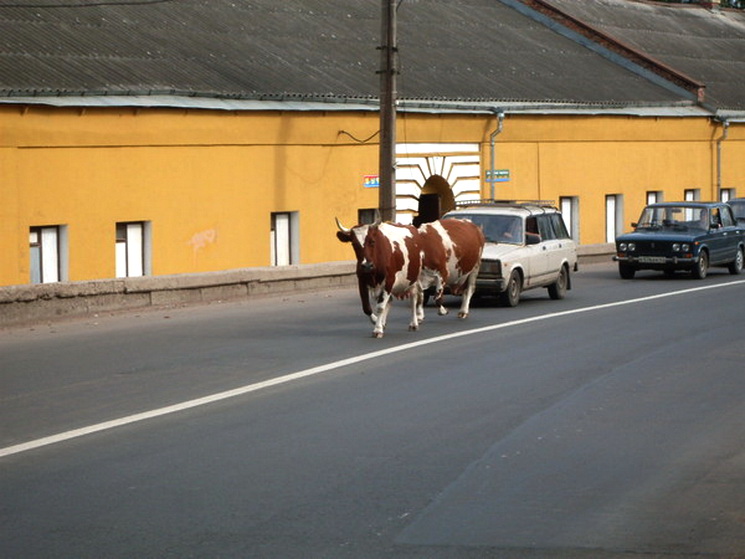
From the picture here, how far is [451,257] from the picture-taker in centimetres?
2545

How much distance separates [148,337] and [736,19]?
190ft

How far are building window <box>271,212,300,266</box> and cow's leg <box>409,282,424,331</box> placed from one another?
13418mm

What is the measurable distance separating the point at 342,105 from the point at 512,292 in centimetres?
1127

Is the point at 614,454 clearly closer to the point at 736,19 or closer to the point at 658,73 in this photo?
the point at 658,73

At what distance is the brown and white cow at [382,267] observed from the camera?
22656 millimetres

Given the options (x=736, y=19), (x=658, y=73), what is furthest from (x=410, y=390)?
(x=736, y=19)

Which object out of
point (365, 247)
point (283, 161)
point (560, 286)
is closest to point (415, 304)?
point (365, 247)

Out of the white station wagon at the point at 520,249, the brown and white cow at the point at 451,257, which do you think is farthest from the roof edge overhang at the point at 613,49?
the brown and white cow at the point at 451,257

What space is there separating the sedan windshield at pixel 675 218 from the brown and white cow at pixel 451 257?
40.9 feet

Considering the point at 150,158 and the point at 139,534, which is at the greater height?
the point at 150,158

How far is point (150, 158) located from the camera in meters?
32.3

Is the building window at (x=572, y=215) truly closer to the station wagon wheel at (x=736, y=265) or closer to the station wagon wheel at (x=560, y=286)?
the station wagon wheel at (x=736, y=265)

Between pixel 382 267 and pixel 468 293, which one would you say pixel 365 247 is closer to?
pixel 382 267

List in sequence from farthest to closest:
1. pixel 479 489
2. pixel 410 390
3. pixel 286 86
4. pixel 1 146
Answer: pixel 286 86 → pixel 1 146 → pixel 410 390 → pixel 479 489
